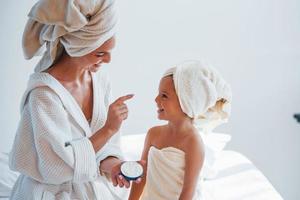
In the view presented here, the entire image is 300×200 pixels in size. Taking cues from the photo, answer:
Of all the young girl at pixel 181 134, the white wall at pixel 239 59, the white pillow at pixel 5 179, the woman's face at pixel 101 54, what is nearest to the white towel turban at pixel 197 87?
the young girl at pixel 181 134

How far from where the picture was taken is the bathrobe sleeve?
1.34 meters

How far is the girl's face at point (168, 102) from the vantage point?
1.52 m

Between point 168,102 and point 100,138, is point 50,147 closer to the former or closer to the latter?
point 100,138

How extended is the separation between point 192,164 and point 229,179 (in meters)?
0.65

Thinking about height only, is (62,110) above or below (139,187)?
above

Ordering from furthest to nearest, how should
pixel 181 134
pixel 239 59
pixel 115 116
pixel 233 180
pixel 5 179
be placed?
1. pixel 239 59
2. pixel 233 180
3. pixel 5 179
4. pixel 181 134
5. pixel 115 116

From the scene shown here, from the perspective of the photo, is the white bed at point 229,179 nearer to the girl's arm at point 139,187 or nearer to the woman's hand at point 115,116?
the girl's arm at point 139,187

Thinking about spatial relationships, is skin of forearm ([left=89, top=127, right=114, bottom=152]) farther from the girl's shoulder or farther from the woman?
the girl's shoulder

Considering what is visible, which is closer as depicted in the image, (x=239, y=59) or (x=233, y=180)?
(x=233, y=180)

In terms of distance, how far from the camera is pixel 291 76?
8.62 ft

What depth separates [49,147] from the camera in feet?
4.41

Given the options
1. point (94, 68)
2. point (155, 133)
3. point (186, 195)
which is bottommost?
point (186, 195)

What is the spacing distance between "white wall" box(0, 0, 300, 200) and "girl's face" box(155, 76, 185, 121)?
0.93m

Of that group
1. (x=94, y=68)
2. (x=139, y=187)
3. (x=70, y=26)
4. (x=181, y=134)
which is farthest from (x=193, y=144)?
(x=70, y=26)
